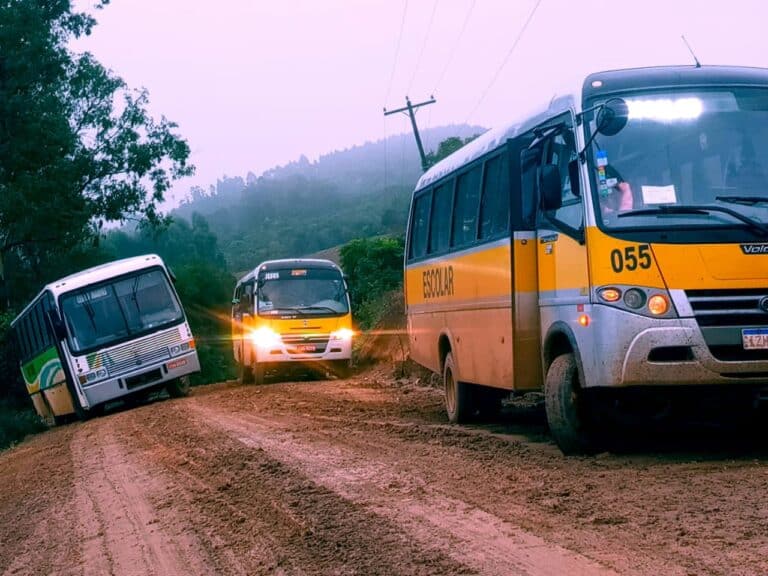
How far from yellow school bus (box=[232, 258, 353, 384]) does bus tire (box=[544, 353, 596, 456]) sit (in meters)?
17.9

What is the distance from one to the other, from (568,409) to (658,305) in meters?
1.33

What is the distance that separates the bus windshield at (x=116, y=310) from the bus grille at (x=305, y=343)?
3.03 meters

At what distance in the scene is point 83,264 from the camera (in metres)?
52.3

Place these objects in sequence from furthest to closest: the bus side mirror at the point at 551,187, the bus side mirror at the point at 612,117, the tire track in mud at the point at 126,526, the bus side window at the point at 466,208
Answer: the bus side window at the point at 466,208
the bus side mirror at the point at 551,187
the bus side mirror at the point at 612,117
the tire track in mud at the point at 126,526

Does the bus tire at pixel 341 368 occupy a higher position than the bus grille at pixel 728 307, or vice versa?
the bus grille at pixel 728 307

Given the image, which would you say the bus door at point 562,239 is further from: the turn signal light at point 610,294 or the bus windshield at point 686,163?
the bus windshield at point 686,163

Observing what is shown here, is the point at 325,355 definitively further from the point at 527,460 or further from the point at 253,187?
the point at 253,187

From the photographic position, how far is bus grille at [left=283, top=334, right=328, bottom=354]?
1070 inches

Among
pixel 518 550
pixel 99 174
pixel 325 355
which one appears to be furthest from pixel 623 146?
pixel 99 174

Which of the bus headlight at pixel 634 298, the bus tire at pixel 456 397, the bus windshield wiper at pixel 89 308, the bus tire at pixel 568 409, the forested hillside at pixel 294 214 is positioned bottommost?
the forested hillside at pixel 294 214

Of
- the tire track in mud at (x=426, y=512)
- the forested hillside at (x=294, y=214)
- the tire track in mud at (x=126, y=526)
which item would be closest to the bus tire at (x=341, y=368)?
the tire track in mud at (x=126, y=526)

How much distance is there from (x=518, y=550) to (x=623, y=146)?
4.14 m

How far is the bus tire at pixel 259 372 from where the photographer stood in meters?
27.4

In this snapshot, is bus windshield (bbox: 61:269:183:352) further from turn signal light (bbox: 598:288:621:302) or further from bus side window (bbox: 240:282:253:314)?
turn signal light (bbox: 598:288:621:302)
